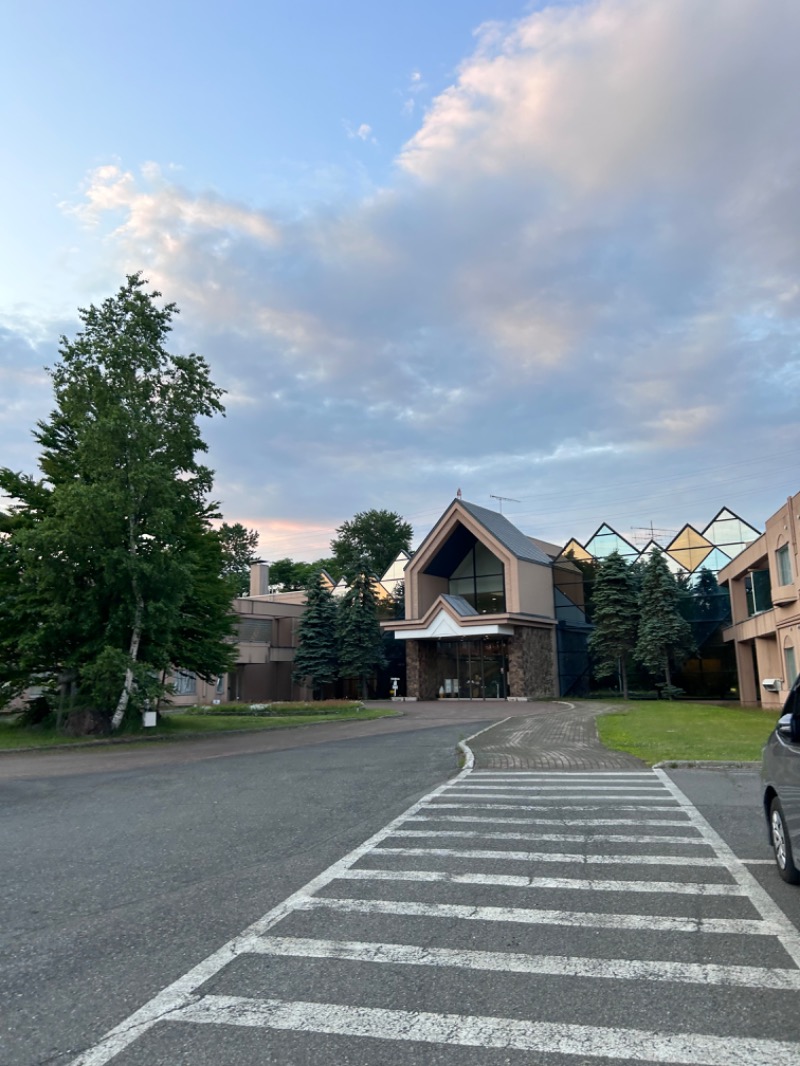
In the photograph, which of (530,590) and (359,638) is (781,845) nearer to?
(530,590)

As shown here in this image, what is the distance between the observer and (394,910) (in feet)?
17.4

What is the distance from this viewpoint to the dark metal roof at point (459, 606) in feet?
135

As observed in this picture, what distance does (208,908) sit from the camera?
544cm

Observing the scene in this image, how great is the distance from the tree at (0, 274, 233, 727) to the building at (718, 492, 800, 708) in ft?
58.2

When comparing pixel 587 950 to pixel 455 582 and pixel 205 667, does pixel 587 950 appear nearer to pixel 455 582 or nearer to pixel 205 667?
pixel 205 667

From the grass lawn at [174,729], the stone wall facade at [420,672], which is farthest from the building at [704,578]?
the grass lawn at [174,729]

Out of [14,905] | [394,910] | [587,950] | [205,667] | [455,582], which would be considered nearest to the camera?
[587,950]

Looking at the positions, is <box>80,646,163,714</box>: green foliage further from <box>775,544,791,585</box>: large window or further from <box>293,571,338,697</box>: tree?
<box>293,571,338,697</box>: tree

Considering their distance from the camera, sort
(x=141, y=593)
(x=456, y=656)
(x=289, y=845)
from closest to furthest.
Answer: (x=289, y=845), (x=141, y=593), (x=456, y=656)

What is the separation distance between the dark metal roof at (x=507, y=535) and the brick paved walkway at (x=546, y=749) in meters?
20.1

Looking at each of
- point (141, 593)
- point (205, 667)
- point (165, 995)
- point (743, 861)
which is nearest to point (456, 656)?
point (205, 667)

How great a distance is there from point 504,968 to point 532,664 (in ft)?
124

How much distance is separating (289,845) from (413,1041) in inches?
164

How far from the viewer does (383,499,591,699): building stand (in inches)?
1608
